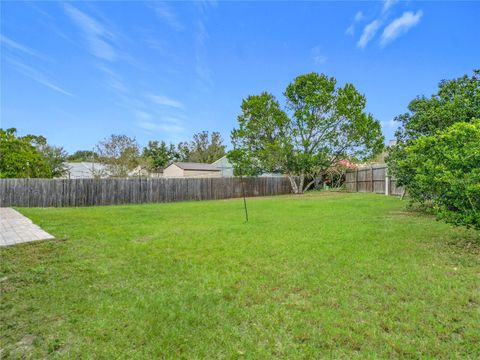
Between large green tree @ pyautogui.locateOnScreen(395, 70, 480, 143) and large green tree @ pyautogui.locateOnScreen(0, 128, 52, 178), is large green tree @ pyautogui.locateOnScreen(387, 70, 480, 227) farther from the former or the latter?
large green tree @ pyautogui.locateOnScreen(0, 128, 52, 178)

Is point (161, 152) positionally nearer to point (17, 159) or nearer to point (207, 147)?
point (207, 147)

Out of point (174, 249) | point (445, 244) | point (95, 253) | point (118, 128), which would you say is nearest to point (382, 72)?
point (445, 244)

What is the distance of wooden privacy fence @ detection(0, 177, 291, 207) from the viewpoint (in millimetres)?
14844

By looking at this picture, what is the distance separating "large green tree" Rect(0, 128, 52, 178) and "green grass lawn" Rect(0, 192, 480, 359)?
22821mm

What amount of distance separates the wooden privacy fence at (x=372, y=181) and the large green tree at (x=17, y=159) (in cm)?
2557

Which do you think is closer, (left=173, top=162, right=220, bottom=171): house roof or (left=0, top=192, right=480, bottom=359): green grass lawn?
(left=0, top=192, right=480, bottom=359): green grass lawn

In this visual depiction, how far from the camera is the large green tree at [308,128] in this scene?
22.0m

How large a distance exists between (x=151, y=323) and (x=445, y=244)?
4902mm

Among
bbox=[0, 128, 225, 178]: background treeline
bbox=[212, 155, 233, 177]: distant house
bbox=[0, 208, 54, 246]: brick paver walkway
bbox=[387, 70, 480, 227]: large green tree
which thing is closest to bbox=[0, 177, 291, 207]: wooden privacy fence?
bbox=[0, 128, 225, 178]: background treeline

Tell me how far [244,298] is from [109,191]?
52.5ft

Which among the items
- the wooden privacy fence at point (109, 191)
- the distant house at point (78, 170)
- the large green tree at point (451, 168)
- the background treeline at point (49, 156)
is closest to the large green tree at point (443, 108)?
the large green tree at point (451, 168)

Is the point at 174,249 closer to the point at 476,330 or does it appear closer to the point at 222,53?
the point at 476,330

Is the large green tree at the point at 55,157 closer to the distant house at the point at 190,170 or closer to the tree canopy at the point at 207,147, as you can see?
the distant house at the point at 190,170

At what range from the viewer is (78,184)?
16.1 m
